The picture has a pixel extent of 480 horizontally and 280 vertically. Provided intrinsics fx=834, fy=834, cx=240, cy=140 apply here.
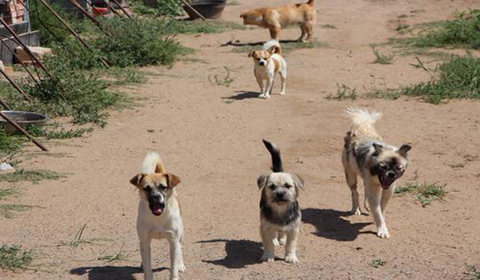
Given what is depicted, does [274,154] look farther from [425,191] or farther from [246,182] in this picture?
[425,191]

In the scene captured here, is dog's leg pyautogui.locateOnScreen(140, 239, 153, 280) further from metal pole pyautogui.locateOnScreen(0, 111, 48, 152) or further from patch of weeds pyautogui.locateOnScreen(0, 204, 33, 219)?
metal pole pyautogui.locateOnScreen(0, 111, 48, 152)

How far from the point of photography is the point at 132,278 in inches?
237

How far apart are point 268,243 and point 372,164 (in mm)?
1261

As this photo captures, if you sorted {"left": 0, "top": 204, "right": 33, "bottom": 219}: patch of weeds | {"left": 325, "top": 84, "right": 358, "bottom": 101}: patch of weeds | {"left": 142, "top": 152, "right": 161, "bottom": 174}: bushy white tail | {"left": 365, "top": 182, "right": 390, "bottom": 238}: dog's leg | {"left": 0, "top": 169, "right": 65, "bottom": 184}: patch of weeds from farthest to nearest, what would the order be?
{"left": 325, "top": 84, "right": 358, "bottom": 101}: patch of weeds < {"left": 0, "top": 169, "right": 65, "bottom": 184}: patch of weeds < {"left": 0, "top": 204, "right": 33, "bottom": 219}: patch of weeds < {"left": 365, "top": 182, "right": 390, "bottom": 238}: dog's leg < {"left": 142, "top": 152, "right": 161, "bottom": 174}: bushy white tail

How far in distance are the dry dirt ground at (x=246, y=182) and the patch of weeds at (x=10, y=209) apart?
99mm

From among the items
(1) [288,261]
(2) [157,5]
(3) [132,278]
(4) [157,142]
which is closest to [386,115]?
(4) [157,142]

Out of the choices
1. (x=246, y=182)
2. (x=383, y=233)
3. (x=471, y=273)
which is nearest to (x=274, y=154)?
(x=383, y=233)

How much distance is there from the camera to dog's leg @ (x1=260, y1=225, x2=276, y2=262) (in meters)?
6.27

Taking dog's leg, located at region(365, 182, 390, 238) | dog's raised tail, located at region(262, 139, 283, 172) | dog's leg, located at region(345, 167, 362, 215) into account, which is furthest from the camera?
dog's leg, located at region(345, 167, 362, 215)

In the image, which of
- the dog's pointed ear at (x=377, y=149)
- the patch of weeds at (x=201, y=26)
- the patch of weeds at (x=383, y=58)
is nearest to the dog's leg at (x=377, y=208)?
the dog's pointed ear at (x=377, y=149)

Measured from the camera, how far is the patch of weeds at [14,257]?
6094 millimetres

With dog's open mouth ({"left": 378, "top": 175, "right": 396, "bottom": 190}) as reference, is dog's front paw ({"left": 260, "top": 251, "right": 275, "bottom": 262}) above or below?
below

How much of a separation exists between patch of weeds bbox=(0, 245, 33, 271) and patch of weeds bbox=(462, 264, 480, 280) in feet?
10.5

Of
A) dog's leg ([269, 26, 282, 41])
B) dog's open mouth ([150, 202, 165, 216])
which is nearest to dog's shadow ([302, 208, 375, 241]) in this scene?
dog's open mouth ([150, 202, 165, 216])
